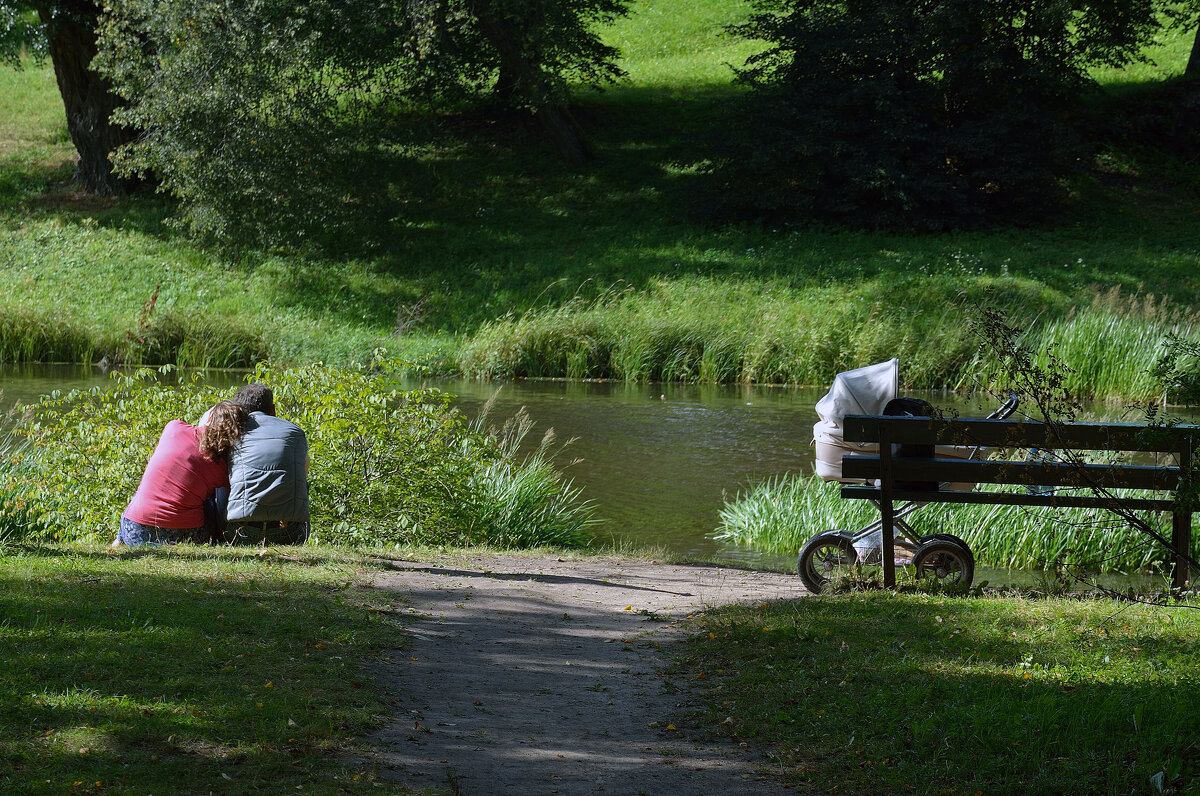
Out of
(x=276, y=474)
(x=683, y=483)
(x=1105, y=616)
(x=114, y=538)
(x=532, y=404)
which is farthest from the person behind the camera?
(x=532, y=404)

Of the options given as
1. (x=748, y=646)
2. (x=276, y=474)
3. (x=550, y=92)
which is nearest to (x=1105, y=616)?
(x=748, y=646)

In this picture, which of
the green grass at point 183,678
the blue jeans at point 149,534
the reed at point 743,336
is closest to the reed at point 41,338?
Result: the reed at point 743,336

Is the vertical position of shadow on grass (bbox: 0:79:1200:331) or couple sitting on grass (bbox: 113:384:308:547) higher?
shadow on grass (bbox: 0:79:1200:331)

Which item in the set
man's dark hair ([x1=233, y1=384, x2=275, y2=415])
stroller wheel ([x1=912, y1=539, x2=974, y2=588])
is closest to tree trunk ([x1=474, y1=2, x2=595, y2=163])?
man's dark hair ([x1=233, y1=384, x2=275, y2=415])

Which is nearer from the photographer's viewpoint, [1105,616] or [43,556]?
[1105,616]

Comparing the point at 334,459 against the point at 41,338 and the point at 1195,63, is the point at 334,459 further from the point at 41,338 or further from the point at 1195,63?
the point at 1195,63

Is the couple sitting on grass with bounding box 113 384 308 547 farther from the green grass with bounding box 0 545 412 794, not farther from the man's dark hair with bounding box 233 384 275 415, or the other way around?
the green grass with bounding box 0 545 412 794

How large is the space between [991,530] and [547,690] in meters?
6.58

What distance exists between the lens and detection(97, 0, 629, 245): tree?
86.7 feet

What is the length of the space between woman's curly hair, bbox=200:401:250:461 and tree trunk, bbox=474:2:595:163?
74.2ft

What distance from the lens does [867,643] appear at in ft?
19.5

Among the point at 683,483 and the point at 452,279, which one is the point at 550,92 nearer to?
the point at 452,279

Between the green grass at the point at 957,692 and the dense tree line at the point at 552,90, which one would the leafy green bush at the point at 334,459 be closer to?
the green grass at the point at 957,692

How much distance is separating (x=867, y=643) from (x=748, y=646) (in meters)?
0.63
